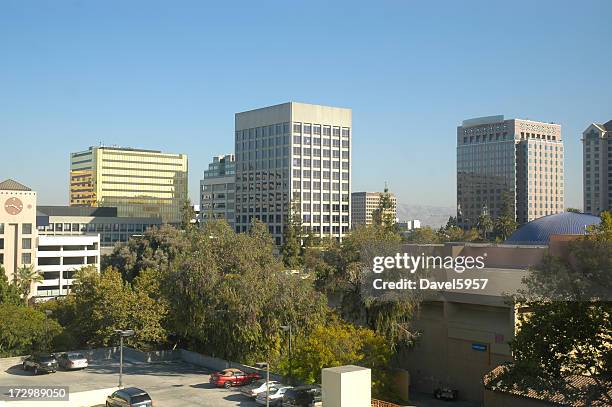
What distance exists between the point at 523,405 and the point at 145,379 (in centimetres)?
2234

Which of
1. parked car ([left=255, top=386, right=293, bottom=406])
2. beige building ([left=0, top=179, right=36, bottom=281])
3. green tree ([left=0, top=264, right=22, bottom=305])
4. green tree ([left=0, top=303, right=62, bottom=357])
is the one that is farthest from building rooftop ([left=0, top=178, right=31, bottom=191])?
parked car ([left=255, top=386, right=293, bottom=406])

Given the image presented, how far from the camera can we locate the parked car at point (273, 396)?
33781mm

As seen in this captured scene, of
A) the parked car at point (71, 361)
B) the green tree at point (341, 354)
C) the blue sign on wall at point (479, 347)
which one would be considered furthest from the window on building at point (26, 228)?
the blue sign on wall at point (479, 347)

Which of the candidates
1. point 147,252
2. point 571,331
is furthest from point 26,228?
point 571,331

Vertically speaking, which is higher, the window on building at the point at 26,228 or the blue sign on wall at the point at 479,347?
the window on building at the point at 26,228

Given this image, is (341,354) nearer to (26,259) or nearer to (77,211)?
(26,259)

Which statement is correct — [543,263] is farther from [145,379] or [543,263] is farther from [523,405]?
[145,379]

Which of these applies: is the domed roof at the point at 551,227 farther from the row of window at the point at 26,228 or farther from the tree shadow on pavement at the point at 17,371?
the row of window at the point at 26,228

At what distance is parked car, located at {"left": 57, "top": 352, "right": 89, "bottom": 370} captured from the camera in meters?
43.1

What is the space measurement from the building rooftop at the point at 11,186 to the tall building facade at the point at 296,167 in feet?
207

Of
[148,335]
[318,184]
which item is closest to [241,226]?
[318,184]

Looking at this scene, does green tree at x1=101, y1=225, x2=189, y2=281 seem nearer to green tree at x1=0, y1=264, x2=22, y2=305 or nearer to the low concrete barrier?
green tree at x1=0, y1=264, x2=22, y2=305

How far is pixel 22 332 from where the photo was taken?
48.3 m

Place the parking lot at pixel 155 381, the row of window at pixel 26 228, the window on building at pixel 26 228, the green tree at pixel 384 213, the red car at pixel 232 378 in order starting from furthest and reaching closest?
1. the green tree at pixel 384 213
2. the window on building at pixel 26 228
3. the row of window at pixel 26 228
4. the red car at pixel 232 378
5. the parking lot at pixel 155 381
